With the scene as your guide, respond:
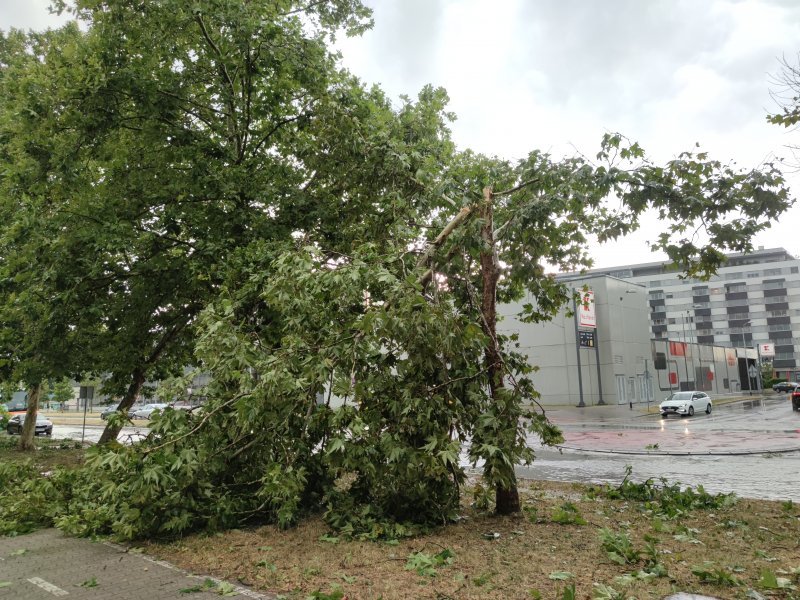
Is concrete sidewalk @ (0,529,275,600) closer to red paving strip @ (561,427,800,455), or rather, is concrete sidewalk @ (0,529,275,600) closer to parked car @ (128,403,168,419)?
parked car @ (128,403,168,419)

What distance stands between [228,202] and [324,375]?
610cm

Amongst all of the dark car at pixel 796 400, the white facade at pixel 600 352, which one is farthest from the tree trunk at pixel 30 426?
the dark car at pixel 796 400

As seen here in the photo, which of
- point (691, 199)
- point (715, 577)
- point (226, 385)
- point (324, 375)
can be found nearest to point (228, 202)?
point (226, 385)

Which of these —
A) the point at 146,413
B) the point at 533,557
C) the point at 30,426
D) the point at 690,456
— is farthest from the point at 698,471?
the point at 30,426

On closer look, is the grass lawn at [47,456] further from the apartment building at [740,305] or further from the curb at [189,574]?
the apartment building at [740,305]

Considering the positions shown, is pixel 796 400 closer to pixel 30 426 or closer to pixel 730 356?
pixel 730 356

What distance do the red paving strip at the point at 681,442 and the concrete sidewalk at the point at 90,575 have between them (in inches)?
554

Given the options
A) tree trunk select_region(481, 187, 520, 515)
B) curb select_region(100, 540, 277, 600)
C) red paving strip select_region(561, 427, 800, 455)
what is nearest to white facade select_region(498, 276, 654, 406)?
red paving strip select_region(561, 427, 800, 455)

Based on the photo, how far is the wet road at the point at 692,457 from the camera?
39.3ft

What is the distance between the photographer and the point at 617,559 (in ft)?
18.1

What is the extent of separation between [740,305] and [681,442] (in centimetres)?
11091

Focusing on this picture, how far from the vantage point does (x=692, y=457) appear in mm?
16266

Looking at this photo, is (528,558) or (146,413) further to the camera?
(146,413)

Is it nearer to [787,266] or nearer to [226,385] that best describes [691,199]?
[226,385]
